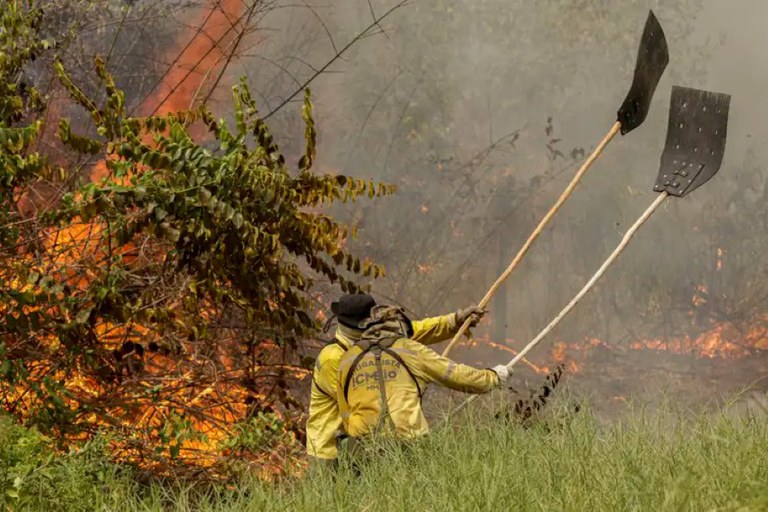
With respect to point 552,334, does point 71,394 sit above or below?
below

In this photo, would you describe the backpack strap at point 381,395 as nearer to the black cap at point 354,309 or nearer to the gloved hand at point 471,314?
the black cap at point 354,309

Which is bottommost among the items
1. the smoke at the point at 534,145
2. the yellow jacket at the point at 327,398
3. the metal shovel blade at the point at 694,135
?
the yellow jacket at the point at 327,398

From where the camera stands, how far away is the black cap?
590 centimetres

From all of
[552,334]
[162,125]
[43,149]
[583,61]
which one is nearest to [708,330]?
[552,334]

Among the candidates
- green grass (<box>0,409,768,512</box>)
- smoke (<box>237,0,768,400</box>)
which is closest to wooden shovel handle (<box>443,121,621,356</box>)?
green grass (<box>0,409,768,512</box>)

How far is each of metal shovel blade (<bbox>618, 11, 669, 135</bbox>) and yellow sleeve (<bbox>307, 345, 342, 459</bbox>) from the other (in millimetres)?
2502

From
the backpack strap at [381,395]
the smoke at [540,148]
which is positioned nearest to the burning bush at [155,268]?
the backpack strap at [381,395]

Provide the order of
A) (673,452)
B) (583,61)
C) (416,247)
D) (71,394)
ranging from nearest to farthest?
1. (673,452)
2. (71,394)
3. (416,247)
4. (583,61)

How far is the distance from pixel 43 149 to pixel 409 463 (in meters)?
7.35

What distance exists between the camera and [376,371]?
585 centimetres

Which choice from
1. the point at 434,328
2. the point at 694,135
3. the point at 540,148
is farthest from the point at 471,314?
the point at 540,148

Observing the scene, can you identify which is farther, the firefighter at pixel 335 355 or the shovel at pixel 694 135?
the shovel at pixel 694 135

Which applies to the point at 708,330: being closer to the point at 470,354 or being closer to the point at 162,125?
the point at 470,354

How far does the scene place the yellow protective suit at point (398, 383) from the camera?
19.2ft
